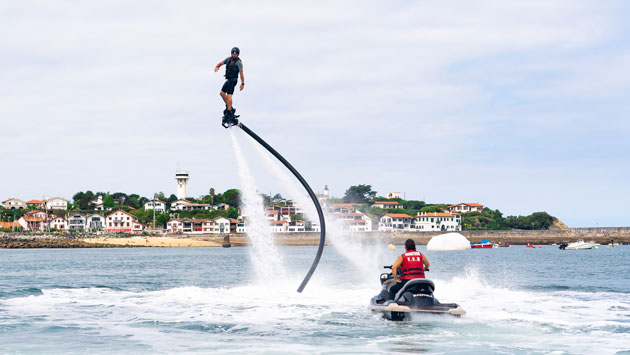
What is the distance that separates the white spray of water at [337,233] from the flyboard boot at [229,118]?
4.03 m

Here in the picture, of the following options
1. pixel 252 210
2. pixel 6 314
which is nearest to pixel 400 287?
pixel 252 210

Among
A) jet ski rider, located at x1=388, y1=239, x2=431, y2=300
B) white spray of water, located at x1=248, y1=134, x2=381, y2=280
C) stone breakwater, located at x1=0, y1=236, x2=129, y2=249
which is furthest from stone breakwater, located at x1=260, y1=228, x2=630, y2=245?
jet ski rider, located at x1=388, y1=239, x2=431, y2=300

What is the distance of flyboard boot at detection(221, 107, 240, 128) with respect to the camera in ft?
75.2

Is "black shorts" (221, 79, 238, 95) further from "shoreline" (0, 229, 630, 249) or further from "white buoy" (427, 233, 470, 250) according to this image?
"shoreline" (0, 229, 630, 249)

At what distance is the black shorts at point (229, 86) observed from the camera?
22016 millimetres

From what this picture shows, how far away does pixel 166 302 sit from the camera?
29953 mm

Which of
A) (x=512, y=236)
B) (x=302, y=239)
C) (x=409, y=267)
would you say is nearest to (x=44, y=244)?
(x=302, y=239)

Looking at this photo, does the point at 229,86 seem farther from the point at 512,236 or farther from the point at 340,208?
the point at 512,236

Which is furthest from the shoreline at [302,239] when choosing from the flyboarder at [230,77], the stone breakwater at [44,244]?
the flyboarder at [230,77]

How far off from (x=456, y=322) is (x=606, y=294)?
1542 cm

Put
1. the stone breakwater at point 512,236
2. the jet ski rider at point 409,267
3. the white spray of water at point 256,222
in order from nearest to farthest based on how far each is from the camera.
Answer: the jet ski rider at point 409,267
the white spray of water at point 256,222
the stone breakwater at point 512,236

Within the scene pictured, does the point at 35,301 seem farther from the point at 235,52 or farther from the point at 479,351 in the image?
the point at 479,351

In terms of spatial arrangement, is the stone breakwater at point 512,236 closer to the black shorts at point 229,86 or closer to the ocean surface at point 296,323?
the ocean surface at point 296,323

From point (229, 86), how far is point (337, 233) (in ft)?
42.2
